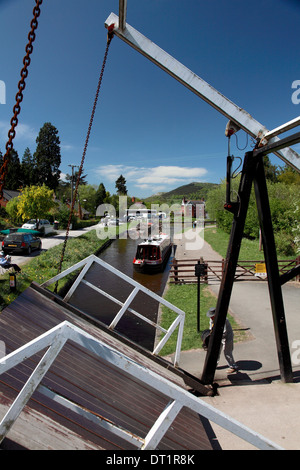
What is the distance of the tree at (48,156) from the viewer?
4812cm

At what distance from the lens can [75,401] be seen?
108 inches

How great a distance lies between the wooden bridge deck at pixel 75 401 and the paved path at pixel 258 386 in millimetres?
1168

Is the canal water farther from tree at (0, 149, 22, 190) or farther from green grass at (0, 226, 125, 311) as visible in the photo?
tree at (0, 149, 22, 190)

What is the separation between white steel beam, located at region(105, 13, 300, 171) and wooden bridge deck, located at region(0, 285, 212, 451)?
4578mm

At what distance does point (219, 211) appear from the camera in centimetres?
3559

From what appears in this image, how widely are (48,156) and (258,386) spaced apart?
5100cm

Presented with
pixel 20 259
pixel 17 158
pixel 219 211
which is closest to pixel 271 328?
pixel 20 259

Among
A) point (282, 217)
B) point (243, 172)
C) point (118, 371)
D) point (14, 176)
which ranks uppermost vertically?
point (14, 176)

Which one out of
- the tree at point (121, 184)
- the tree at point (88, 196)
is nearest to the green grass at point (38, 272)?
the tree at point (88, 196)

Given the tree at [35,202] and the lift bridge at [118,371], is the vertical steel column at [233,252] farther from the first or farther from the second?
the tree at [35,202]

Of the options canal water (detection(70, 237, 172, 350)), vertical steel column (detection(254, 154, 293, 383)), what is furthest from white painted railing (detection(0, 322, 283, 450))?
canal water (detection(70, 237, 172, 350))

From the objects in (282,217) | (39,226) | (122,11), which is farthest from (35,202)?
(122,11)

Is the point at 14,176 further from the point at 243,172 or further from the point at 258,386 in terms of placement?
the point at 258,386

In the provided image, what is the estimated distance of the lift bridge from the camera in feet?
5.89
